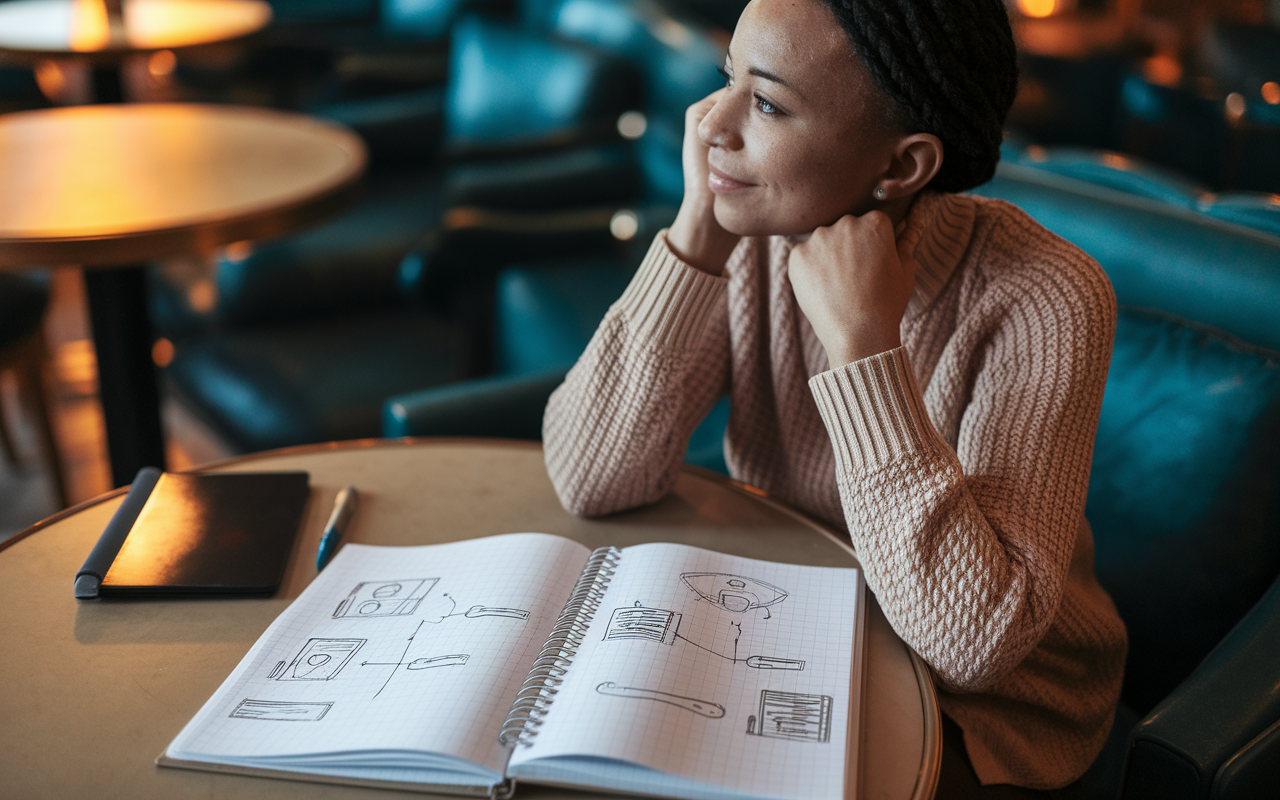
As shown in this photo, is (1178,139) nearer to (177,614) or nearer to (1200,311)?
(1200,311)

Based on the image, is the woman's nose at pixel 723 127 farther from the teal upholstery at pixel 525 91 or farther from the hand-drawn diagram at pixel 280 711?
the teal upholstery at pixel 525 91

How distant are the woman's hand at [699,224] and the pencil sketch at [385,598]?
1.26ft

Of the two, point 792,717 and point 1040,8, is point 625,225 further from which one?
point 1040,8

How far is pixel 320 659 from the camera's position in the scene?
0.73 meters

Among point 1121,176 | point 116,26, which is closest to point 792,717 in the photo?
point 1121,176

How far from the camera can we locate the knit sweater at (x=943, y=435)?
0.77 metres

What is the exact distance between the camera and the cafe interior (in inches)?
42.1

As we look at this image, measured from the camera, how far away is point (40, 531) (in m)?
0.91

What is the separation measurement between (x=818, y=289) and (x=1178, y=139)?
2.45 meters

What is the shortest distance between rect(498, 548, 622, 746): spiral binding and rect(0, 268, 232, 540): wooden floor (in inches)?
59.8

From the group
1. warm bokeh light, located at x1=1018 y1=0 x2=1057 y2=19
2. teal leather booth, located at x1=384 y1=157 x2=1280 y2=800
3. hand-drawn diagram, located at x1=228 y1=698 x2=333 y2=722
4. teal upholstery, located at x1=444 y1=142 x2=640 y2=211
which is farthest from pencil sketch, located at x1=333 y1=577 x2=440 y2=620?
warm bokeh light, located at x1=1018 y1=0 x2=1057 y2=19

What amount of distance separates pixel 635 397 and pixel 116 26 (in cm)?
247

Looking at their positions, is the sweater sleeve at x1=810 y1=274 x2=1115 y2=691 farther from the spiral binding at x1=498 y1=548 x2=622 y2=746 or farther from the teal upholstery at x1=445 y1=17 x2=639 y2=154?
the teal upholstery at x1=445 y1=17 x2=639 y2=154

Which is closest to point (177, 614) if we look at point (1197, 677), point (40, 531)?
point (40, 531)
